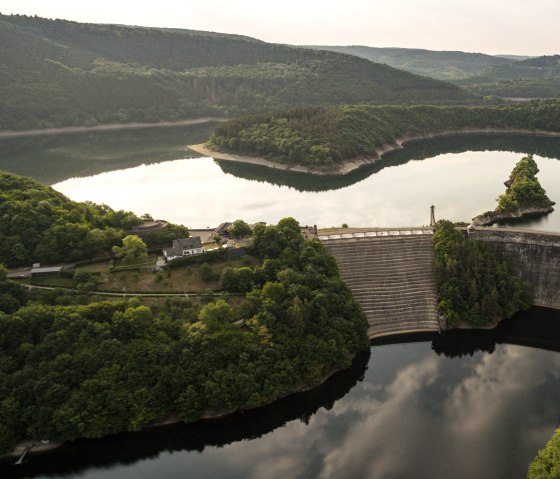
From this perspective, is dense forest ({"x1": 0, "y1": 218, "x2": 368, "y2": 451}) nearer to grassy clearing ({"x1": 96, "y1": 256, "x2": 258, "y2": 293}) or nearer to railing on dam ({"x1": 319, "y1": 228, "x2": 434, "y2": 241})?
grassy clearing ({"x1": 96, "y1": 256, "x2": 258, "y2": 293})

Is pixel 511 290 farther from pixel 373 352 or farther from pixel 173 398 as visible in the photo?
pixel 173 398

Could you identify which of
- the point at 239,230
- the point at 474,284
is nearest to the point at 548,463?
the point at 474,284

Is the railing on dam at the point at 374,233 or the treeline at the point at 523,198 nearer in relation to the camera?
the railing on dam at the point at 374,233

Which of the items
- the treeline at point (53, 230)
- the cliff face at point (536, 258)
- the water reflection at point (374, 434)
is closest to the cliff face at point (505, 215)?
the cliff face at point (536, 258)

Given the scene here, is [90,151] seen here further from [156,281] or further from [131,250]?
[156,281]

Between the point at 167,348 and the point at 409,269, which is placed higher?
the point at 409,269

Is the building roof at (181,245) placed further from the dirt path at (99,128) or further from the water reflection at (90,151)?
the dirt path at (99,128)
